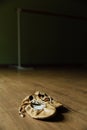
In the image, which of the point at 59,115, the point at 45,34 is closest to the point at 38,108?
the point at 59,115

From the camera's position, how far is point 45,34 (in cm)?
445

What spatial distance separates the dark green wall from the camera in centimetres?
403

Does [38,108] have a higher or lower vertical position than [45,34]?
lower

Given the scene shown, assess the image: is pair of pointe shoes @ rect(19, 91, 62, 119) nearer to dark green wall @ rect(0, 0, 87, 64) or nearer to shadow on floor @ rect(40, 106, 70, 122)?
shadow on floor @ rect(40, 106, 70, 122)

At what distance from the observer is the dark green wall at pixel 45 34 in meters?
4.03

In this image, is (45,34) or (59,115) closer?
(59,115)

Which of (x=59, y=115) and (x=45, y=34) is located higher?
(x=45, y=34)

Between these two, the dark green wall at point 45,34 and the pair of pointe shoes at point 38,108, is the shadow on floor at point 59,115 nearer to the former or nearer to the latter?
the pair of pointe shoes at point 38,108

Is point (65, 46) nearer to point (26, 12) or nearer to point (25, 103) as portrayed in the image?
point (26, 12)

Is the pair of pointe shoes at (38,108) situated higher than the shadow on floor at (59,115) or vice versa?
the pair of pointe shoes at (38,108)

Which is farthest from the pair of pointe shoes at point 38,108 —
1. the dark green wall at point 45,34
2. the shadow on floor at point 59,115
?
the dark green wall at point 45,34

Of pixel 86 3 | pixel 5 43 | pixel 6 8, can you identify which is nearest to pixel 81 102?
pixel 5 43

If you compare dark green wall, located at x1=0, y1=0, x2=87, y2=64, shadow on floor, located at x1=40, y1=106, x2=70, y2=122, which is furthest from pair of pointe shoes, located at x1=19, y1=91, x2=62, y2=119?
dark green wall, located at x1=0, y1=0, x2=87, y2=64

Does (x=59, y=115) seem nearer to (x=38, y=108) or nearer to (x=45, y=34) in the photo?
(x=38, y=108)
